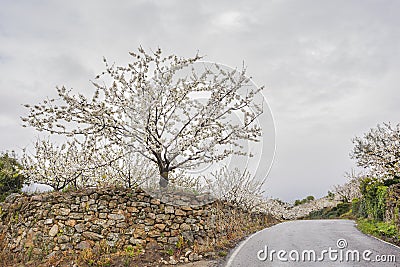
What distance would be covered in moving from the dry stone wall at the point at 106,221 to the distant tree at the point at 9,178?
623cm

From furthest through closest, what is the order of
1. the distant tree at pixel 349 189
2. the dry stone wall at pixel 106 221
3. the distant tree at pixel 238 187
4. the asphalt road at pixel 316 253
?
the distant tree at pixel 349 189 < the distant tree at pixel 238 187 < the dry stone wall at pixel 106 221 < the asphalt road at pixel 316 253

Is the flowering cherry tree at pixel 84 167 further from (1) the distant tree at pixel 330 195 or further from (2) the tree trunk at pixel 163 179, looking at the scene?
(1) the distant tree at pixel 330 195

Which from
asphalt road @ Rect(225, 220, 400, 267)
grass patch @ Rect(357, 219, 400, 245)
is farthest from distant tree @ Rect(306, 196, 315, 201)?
asphalt road @ Rect(225, 220, 400, 267)

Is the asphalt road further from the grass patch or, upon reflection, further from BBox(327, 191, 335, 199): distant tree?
BBox(327, 191, 335, 199): distant tree

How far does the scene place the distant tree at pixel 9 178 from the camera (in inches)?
711

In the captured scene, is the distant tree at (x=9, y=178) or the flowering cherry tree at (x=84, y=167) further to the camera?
the distant tree at (x=9, y=178)

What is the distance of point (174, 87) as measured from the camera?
12656 mm

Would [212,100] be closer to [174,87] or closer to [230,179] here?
[174,87]

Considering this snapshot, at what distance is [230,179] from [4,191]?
11.7 m

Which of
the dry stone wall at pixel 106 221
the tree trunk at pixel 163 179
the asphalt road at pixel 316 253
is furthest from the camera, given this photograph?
the tree trunk at pixel 163 179

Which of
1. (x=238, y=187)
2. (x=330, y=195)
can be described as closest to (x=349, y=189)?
(x=330, y=195)

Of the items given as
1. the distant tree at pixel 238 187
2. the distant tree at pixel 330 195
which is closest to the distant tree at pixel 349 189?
the distant tree at pixel 330 195

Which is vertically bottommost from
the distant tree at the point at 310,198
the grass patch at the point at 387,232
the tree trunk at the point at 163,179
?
the grass patch at the point at 387,232

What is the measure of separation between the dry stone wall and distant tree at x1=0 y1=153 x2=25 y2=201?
623 cm
